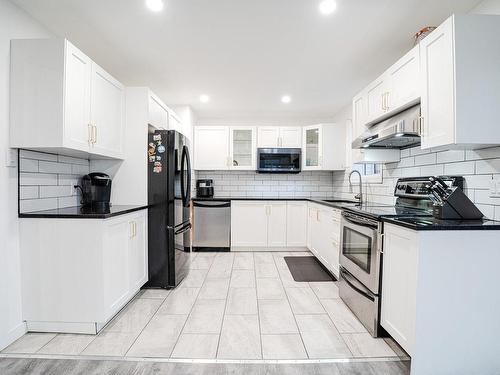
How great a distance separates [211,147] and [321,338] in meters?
3.34

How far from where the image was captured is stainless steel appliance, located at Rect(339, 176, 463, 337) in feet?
5.93

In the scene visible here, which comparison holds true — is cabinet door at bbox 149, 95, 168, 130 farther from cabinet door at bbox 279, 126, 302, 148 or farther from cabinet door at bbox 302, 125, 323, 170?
cabinet door at bbox 302, 125, 323, 170

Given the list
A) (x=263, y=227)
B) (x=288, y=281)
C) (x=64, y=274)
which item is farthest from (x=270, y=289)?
(x=64, y=274)

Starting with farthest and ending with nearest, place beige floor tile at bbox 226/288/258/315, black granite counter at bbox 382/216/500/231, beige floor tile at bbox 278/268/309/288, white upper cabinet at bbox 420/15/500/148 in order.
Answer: beige floor tile at bbox 278/268/309/288 < beige floor tile at bbox 226/288/258/315 < white upper cabinet at bbox 420/15/500/148 < black granite counter at bbox 382/216/500/231

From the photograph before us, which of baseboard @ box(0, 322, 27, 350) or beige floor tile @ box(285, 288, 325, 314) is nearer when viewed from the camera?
baseboard @ box(0, 322, 27, 350)

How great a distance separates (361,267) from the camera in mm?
2018

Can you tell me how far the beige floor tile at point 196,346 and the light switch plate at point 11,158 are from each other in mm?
1716

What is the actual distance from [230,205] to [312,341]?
8.47 ft

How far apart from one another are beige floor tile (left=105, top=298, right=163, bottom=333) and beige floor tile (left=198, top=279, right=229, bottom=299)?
1.42 feet

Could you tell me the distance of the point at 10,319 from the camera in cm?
174

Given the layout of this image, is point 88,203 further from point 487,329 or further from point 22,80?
point 487,329

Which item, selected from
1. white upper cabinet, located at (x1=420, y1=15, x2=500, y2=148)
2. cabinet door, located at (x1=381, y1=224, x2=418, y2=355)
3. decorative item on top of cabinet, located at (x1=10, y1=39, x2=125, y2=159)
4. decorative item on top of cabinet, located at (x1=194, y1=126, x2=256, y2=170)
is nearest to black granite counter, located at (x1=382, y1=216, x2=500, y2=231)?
cabinet door, located at (x1=381, y1=224, x2=418, y2=355)

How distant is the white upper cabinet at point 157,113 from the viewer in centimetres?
269

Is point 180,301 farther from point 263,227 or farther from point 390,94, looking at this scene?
point 390,94
